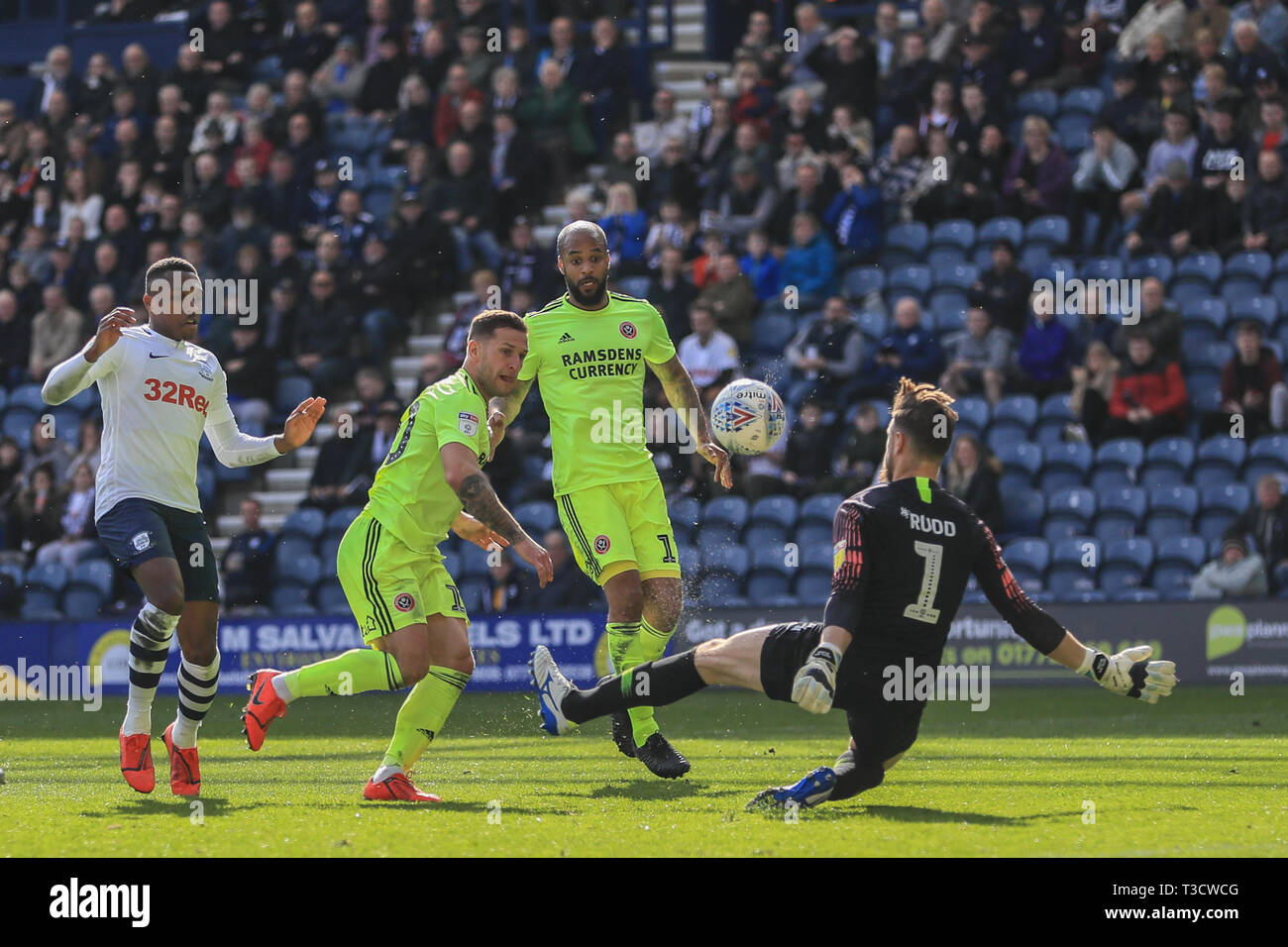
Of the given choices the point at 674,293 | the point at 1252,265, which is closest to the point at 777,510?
the point at 674,293

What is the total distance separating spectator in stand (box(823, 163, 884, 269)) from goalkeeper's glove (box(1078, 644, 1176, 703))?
11222mm

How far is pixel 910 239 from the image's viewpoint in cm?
1805

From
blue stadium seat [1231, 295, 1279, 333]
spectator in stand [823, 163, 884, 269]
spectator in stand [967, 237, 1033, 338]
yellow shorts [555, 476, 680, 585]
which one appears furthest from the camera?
spectator in stand [823, 163, 884, 269]

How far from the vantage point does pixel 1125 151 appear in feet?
56.5

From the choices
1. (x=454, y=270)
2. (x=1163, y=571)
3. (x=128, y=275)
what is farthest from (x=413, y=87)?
(x=1163, y=571)

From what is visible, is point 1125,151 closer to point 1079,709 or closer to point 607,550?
point 1079,709

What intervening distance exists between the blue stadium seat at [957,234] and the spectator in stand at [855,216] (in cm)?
64

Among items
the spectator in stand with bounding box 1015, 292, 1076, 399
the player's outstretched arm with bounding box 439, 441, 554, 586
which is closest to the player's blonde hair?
the player's outstretched arm with bounding box 439, 441, 554, 586

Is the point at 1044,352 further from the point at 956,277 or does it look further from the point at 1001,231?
the point at 1001,231

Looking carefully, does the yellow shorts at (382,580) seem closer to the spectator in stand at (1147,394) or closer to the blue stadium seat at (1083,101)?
the spectator in stand at (1147,394)

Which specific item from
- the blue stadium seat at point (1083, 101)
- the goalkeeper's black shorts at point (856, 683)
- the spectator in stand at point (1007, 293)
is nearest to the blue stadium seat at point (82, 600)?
the spectator in stand at point (1007, 293)

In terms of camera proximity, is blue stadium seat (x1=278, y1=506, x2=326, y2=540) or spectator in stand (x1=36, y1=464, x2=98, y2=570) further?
spectator in stand (x1=36, y1=464, x2=98, y2=570)

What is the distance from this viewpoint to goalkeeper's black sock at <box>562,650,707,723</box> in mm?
6973

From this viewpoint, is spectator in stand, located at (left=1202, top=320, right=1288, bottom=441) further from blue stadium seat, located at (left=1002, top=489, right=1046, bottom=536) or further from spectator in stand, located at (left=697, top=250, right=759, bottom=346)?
spectator in stand, located at (left=697, top=250, right=759, bottom=346)
